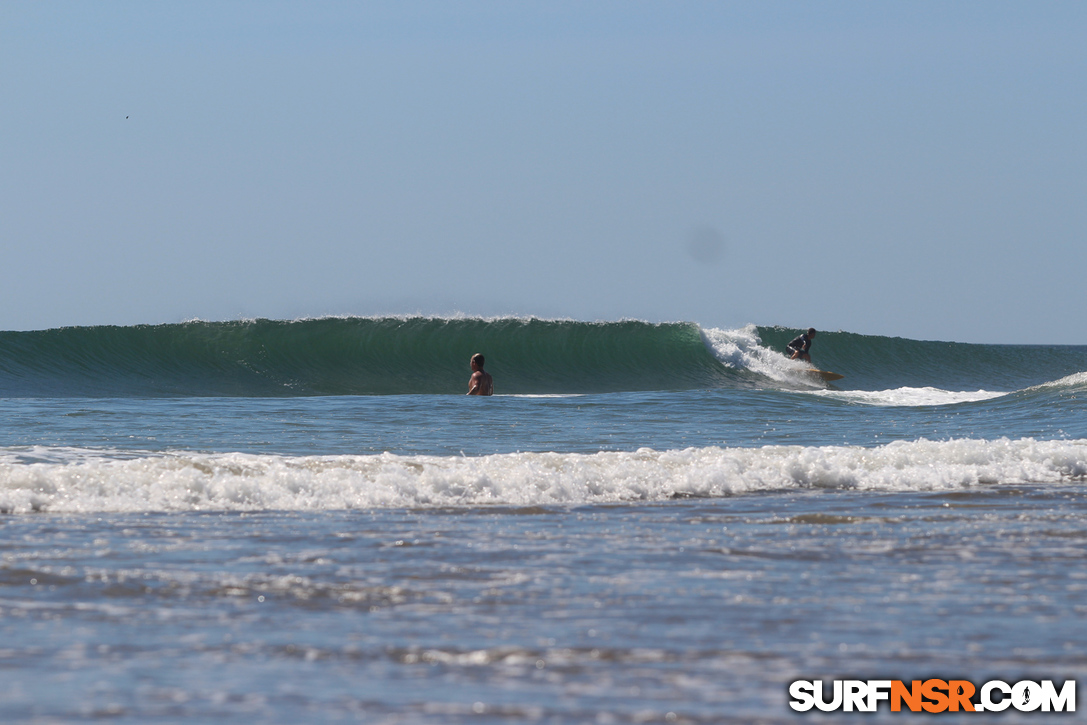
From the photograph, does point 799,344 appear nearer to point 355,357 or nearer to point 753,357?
point 753,357

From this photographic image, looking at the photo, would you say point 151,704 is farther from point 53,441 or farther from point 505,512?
point 53,441

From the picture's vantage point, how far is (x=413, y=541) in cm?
477

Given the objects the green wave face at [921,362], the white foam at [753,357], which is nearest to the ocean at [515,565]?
the white foam at [753,357]

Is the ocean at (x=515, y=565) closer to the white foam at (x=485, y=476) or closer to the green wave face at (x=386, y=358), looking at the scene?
the white foam at (x=485, y=476)

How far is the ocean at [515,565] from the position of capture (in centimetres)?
265

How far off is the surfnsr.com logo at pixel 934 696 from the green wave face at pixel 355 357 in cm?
2075

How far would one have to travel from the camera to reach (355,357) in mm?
25359

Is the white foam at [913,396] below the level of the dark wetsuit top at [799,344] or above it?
below

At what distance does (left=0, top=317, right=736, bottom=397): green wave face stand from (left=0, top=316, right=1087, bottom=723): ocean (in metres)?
11.6

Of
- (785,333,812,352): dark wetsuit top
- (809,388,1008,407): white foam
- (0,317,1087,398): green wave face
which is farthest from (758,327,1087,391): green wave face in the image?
(809,388,1008,407): white foam

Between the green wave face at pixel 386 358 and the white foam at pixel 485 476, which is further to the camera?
the green wave face at pixel 386 358

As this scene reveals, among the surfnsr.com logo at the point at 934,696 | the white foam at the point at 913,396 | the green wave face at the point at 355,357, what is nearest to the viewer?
the surfnsr.com logo at the point at 934,696

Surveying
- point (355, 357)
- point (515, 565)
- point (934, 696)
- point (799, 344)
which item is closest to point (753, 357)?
point (799, 344)

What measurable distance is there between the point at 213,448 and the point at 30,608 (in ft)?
18.3
